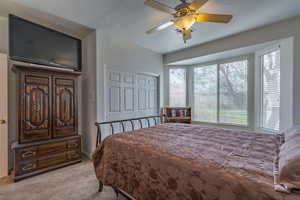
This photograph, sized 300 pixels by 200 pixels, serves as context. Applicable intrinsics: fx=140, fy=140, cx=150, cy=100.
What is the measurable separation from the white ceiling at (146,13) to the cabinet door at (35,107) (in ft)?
3.87

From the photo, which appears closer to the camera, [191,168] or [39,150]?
[191,168]

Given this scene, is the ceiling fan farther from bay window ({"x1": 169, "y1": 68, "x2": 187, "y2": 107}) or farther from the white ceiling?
bay window ({"x1": 169, "y1": 68, "x2": 187, "y2": 107})

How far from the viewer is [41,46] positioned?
264 cm

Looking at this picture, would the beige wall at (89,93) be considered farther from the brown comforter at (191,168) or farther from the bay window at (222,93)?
the bay window at (222,93)

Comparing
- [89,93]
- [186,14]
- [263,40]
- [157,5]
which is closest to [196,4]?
[186,14]

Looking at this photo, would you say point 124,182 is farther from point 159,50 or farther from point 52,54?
point 159,50

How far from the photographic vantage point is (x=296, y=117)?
245cm

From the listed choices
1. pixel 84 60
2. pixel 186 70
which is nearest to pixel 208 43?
pixel 186 70

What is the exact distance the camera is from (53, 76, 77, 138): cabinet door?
2615 millimetres

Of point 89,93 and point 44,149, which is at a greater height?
point 89,93

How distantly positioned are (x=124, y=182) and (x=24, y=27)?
2.97 m

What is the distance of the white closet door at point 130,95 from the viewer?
3.27 meters

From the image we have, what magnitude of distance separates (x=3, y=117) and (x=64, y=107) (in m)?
0.87

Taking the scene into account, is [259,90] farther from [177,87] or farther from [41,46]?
[41,46]
